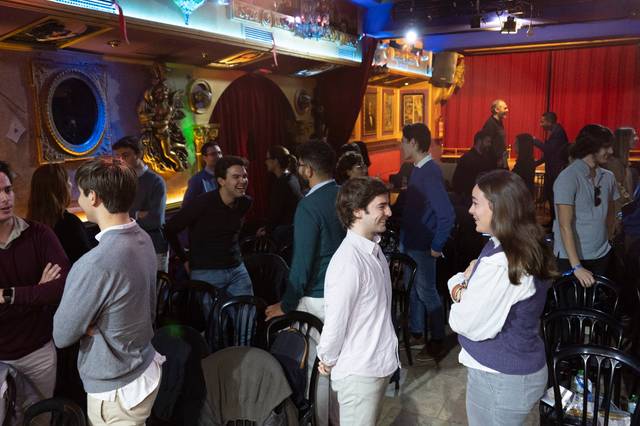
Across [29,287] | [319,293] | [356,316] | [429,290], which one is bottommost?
[429,290]

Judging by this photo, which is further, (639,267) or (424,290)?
(424,290)

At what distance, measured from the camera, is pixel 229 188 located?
312cm

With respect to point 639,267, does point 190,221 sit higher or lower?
→ higher

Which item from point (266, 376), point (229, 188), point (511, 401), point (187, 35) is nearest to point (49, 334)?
point (266, 376)

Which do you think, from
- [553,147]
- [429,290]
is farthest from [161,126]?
[553,147]

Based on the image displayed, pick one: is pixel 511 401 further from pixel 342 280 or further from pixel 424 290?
pixel 424 290

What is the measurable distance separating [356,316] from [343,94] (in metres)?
6.46

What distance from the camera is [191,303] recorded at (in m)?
3.05

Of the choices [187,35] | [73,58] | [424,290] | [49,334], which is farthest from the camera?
[187,35]

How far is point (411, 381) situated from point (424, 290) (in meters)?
0.68

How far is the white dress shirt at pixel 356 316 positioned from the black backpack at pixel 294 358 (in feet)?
1.21

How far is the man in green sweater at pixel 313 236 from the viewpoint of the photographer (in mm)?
2512

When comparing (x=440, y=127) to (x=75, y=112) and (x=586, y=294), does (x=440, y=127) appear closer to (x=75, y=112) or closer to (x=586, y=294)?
(x=75, y=112)

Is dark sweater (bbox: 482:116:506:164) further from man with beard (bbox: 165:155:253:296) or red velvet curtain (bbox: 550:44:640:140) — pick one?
man with beard (bbox: 165:155:253:296)
